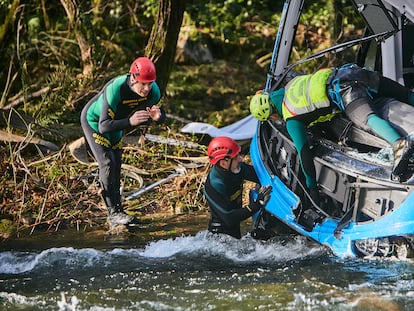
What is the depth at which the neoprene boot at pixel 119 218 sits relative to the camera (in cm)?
924

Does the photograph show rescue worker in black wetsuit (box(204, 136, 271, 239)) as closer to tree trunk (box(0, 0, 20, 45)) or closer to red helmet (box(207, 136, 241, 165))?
red helmet (box(207, 136, 241, 165))

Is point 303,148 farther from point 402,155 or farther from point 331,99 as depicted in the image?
point 402,155

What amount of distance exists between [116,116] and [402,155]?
343 centimetres

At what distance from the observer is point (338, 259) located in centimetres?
742

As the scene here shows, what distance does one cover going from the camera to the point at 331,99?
750 centimetres

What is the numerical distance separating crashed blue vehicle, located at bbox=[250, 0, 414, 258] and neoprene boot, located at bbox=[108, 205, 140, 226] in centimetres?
152

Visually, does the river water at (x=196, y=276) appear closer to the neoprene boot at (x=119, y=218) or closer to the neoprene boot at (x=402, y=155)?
the neoprene boot at (x=119, y=218)

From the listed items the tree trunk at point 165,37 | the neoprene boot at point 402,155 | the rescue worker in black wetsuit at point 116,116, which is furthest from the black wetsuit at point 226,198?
the tree trunk at point 165,37

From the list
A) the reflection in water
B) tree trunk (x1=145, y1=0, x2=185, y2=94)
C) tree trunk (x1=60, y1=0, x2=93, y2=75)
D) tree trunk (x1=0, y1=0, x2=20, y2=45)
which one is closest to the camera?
the reflection in water

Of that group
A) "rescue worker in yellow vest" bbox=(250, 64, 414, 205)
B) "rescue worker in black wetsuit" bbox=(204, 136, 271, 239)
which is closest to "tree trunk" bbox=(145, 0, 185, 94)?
"rescue worker in black wetsuit" bbox=(204, 136, 271, 239)

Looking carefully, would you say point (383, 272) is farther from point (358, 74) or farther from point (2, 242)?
point (2, 242)

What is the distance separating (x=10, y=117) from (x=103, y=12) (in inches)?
190

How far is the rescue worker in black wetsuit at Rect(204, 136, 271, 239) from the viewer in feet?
27.0

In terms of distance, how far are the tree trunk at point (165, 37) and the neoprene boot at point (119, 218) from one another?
3157mm
